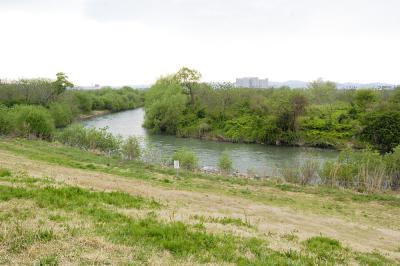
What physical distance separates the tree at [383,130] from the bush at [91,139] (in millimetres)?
39320

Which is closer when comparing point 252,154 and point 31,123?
point 31,123

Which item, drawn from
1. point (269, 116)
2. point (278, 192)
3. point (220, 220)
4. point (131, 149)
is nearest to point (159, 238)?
point (220, 220)

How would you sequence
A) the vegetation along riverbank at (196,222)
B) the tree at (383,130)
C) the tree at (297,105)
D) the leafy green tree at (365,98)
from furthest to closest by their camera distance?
the leafy green tree at (365,98) < the tree at (297,105) < the tree at (383,130) < the vegetation along riverbank at (196,222)

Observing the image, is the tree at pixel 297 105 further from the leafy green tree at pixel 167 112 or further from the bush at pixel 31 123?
the bush at pixel 31 123

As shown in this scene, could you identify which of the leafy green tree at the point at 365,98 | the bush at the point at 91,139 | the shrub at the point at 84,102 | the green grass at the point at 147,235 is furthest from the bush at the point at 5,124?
the leafy green tree at the point at 365,98

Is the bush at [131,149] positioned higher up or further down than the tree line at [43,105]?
further down

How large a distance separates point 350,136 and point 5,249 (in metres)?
60.6

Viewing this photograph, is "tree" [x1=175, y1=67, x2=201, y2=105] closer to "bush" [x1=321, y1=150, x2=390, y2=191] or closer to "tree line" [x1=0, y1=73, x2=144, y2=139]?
"tree line" [x1=0, y1=73, x2=144, y2=139]

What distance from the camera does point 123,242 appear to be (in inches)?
283

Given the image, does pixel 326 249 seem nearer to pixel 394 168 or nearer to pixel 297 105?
pixel 394 168

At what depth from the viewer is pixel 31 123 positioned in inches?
1641

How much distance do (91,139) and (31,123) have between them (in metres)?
8.11

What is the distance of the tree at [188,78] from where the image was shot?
282 feet

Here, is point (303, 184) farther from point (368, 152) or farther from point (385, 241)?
point (385, 241)
